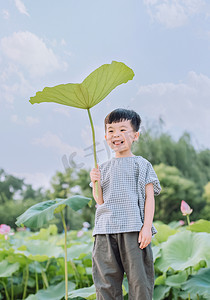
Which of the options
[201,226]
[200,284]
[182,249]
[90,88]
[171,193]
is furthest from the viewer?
[171,193]

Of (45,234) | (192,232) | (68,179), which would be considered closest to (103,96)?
(192,232)

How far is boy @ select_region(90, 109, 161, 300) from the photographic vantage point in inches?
50.8

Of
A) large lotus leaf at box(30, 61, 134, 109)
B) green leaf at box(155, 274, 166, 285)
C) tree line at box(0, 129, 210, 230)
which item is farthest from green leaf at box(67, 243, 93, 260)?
tree line at box(0, 129, 210, 230)

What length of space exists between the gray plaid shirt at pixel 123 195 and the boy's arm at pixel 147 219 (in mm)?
16

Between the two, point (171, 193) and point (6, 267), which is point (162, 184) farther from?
point (6, 267)

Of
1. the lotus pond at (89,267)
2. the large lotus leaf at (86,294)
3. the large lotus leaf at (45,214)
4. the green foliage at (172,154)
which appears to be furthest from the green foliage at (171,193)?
the large lotus leaf at (45,214)

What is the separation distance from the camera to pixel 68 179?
7.93 metres

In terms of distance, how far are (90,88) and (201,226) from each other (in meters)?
1.20

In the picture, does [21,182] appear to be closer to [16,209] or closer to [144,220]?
[16,209]

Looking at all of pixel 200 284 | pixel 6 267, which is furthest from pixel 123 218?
pixel 6 267

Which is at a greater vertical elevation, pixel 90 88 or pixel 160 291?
pixel 90 88

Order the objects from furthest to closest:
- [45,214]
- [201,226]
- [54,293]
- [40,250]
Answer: [40,250] → [54,293] → [201,226] → [45,214]

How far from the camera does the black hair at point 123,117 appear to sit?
139 cm

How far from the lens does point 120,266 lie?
1.33m
